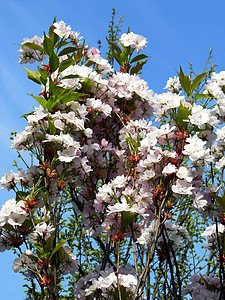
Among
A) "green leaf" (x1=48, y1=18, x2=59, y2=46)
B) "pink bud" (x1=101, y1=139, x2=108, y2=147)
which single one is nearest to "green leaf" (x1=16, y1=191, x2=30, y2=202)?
"pink bud" (x1=101, y1=139, x2=108, y2=147)

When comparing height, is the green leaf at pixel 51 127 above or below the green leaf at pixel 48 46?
below

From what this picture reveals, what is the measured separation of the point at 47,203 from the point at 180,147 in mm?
1224

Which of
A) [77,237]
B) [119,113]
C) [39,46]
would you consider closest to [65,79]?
[39,46]

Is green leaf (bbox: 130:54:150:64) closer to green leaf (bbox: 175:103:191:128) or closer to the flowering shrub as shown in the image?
the flowering shrub

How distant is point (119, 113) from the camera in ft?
13.4

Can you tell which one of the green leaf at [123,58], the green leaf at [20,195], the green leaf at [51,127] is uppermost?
the green leaf at [123,58]

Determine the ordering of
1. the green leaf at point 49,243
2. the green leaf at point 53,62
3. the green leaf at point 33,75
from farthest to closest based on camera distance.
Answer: the green leaf at point 33,75
the green leaf at point 53,62
the green leaf at point 49,243

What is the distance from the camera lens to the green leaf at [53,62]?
11.3ft

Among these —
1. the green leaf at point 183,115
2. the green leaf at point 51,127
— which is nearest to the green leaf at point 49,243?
the green leaf at point 51,127

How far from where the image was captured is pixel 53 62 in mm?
3459

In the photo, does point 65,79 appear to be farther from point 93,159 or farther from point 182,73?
point 182,73

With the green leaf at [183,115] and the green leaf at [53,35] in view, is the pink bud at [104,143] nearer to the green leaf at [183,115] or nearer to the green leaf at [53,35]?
the green leaf at [183,115]

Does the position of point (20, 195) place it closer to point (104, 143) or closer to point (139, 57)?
point (104, 143)

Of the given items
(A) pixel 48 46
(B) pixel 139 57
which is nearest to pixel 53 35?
(A) pixel 48 46
